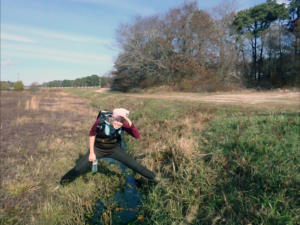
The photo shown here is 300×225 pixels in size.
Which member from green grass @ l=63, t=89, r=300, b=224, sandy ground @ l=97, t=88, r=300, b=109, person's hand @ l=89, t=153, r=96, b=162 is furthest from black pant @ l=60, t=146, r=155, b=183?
sandy ground @ l=97, t=88, r=300, b=109

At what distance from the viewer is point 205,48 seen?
27.8 meters

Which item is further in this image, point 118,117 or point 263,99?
point 263,99

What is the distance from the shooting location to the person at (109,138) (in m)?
3.92

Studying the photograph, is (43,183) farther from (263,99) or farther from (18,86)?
(18,86)

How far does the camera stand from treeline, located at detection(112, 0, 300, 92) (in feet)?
88.8

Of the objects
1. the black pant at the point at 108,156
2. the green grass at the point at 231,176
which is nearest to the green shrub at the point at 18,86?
the green grass at the point at 231,176

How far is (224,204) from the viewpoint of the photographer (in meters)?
3.72

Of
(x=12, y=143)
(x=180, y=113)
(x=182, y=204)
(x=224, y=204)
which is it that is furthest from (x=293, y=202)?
(x=12, y=143)

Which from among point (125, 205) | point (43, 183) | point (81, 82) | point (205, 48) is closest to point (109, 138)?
point (125, 205)

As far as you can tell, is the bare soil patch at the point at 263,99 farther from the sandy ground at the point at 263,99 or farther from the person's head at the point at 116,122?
the person's head at the point at 116,122

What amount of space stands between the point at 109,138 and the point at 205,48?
2610 cm

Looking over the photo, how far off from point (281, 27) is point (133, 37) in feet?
60.0

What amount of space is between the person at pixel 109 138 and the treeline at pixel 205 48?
69.1 feet

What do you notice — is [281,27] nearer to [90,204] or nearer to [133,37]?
[133,37]
